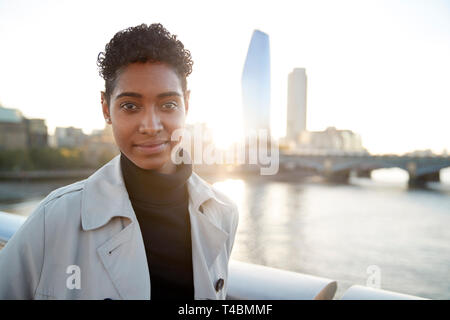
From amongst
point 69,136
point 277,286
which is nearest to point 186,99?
point 277,286

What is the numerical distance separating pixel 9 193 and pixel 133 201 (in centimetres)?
1232

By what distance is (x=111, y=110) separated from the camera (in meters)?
0.64

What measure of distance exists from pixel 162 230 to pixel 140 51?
0.32 meters

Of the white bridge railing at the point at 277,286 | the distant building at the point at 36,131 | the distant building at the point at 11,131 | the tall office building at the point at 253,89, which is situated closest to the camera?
the white bridge railing at the point at 277,286

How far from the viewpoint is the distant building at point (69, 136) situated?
24.5m

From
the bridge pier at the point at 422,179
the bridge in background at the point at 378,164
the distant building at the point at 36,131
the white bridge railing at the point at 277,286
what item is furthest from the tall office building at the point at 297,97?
the distant building at the point at 36,131

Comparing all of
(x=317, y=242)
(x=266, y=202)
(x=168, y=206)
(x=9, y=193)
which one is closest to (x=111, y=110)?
(x=168, y=206)

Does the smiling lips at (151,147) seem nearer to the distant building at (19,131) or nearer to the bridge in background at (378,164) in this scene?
the bridge in background at (378,164)

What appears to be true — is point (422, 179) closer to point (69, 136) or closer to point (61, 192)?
point (61, 192)

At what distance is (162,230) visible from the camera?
70cm

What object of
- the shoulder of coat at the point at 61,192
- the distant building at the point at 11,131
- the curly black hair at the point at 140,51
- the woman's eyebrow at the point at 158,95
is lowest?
the shoulder of coat at the point at 61,192

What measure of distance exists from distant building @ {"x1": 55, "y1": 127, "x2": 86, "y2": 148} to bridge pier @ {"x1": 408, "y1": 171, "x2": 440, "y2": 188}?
19.4m

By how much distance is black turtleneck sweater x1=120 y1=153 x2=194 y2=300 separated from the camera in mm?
669
